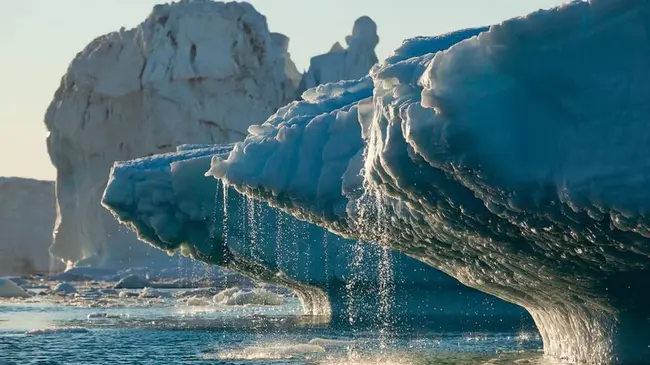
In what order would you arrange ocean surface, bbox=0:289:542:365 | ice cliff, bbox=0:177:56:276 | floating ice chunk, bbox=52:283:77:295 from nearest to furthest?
ocean surface, bbox=0:289:542:365
floating ice chunk, bbox=52:283:77:295
ice cliff, bbox=0:177:56:276

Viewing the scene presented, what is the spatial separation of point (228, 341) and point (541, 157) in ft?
35.9

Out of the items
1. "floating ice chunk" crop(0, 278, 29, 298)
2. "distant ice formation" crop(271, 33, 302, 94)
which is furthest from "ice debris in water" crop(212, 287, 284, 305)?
"distant ice formation" crop(271, 33, 302, 94)

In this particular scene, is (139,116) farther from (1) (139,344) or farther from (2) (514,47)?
(2) (514,47)

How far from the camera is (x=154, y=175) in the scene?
23.6 meters

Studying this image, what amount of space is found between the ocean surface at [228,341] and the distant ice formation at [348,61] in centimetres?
2899

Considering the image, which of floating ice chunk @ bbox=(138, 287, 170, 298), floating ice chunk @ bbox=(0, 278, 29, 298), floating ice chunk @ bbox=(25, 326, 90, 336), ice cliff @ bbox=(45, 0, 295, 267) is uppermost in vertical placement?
ice cliff @ bbox=(45, 0, 295, 267)

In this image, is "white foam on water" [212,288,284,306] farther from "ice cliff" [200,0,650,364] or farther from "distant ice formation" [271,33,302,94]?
"distant ice formation" [271,33,302,94]

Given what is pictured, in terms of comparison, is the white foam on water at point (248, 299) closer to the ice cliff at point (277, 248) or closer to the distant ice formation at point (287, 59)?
the ice cliff at point (277, 248)

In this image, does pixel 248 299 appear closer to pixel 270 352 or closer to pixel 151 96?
pixel 151 96

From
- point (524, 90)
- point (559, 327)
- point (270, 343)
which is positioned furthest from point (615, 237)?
point (270, 343)

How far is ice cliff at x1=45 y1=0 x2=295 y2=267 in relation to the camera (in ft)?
172

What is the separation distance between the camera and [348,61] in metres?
57.3

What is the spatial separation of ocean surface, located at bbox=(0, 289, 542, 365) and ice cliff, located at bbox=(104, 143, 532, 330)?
4.17ft

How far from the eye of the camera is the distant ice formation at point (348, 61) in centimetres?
5700
